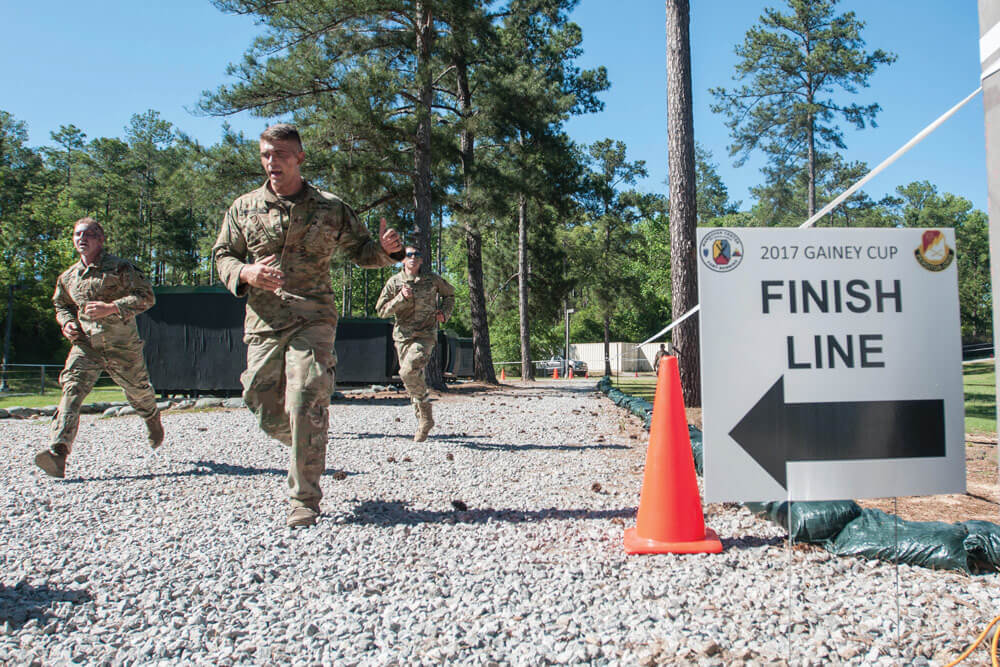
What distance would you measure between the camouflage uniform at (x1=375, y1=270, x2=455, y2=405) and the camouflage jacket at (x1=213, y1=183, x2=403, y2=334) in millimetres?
3176

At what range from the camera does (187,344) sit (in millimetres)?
14078

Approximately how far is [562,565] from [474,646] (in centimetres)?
88

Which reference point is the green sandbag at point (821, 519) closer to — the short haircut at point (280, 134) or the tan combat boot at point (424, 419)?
the short haircut at point (280, 134)

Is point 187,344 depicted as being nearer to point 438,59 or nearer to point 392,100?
point 392,100

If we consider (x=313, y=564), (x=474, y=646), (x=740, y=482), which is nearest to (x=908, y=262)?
(x=740, y=482)

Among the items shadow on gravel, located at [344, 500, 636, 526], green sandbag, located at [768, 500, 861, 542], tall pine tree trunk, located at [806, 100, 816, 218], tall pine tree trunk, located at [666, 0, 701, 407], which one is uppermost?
tall pine tree trunk, located at [806, 100, 816, 218]

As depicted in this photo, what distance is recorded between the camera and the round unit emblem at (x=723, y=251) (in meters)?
2.31

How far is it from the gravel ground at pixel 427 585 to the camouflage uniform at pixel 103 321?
3.17ft

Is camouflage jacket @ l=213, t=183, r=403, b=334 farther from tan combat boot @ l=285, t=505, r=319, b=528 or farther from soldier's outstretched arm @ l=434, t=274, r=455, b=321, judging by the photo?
soldier's outstretched arm @ l=434, t=274, r=455, b=321

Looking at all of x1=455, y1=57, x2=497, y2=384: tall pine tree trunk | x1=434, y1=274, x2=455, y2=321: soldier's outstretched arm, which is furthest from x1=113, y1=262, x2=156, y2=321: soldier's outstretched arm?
x1=455, y1=57, x2=497, y2=384: tall pine tree trunk

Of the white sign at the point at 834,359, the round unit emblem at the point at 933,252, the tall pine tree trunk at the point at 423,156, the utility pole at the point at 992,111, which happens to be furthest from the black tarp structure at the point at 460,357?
the utility pole at the point at 992,111

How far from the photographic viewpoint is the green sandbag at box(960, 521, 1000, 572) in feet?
8.76

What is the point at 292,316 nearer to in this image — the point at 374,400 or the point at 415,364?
the point at 415,364

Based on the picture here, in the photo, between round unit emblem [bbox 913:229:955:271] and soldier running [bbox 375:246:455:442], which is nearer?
round unit emblem [bbox 913:229:955:271]
